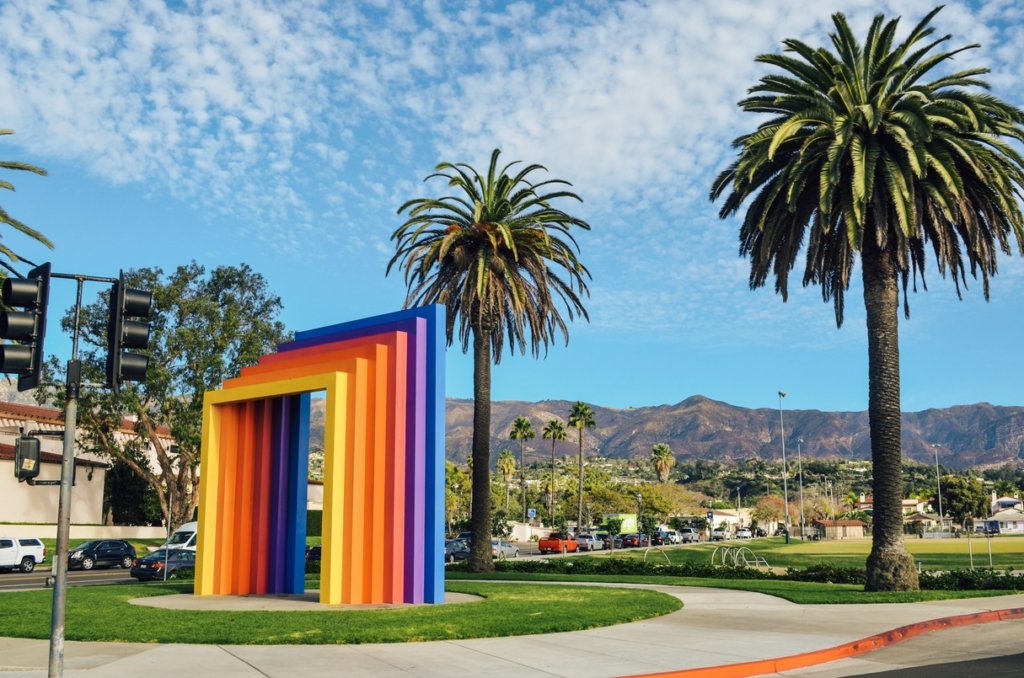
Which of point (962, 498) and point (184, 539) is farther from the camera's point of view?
point (962, 498)

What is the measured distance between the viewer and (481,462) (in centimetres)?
3691

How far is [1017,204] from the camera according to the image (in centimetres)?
2591

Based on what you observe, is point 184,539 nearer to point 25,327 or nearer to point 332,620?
point 332,620

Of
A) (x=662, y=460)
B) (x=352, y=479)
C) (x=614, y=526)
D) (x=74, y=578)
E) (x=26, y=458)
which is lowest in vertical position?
(x=614, y=526)

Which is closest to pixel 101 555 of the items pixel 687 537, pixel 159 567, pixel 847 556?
pixel 159 567

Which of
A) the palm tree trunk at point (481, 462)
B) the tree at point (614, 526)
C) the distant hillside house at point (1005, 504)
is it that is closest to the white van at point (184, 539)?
the palm tree trunk at point (481, 462)

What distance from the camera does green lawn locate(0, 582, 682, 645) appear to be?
47.2 ft

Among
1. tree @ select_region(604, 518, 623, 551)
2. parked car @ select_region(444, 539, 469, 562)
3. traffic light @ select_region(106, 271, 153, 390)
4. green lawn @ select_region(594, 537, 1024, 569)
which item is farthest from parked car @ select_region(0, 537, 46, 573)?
tree @ select_region(604, 518, 623, 551)

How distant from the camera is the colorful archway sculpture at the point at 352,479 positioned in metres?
20.0

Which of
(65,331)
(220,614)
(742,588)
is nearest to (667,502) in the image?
(65,331)

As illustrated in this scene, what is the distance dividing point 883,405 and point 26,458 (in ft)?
72.5

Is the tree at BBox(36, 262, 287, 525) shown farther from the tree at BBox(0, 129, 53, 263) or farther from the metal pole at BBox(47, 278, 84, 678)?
the metal pole at BBox(47, 278, 84, 678)

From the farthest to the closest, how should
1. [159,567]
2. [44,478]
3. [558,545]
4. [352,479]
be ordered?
[558,545] → [44,478] → [159,567] → [352,479]

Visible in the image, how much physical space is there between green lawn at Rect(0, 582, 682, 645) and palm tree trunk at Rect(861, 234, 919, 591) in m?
7.27
